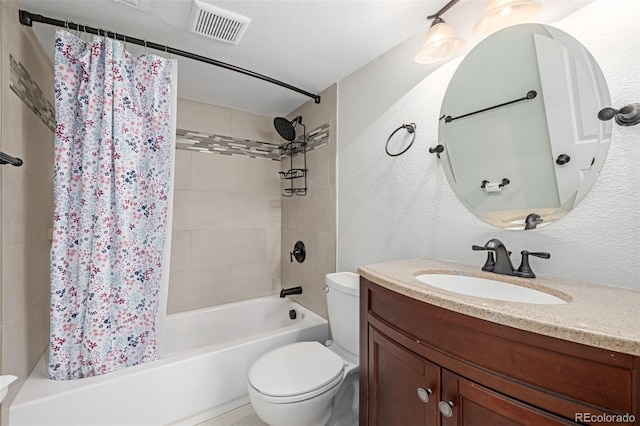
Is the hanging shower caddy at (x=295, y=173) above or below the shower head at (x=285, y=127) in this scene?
below

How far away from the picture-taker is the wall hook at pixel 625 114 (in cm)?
81

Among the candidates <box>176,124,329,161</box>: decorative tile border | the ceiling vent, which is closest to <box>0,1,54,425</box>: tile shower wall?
the ceiling vent

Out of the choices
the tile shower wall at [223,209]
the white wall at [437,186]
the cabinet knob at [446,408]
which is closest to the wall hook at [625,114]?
the white wall at [437,186]

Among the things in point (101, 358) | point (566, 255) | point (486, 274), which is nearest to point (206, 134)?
point (101, 358)

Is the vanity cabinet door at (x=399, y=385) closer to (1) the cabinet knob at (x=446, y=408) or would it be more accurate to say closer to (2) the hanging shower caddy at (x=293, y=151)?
(1) the cabinet knob at (x=446, y=408)

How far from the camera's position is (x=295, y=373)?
1333mm

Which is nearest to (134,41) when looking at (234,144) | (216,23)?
(216,23)

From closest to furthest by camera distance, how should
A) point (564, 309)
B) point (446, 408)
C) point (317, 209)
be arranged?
point (564, 309) < point (446, 408) < point (317, 209)

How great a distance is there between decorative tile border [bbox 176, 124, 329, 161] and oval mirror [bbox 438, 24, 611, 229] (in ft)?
3.67

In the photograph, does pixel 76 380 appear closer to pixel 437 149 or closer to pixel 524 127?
pixel 437 149

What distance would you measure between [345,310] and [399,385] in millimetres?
632

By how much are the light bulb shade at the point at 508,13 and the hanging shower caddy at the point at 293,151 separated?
5.28 feet

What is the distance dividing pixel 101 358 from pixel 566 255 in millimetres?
2130

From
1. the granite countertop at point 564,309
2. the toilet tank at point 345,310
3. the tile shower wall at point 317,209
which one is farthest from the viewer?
the tile shower wall at point 317,209
